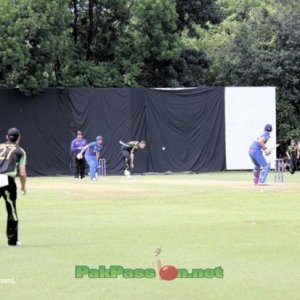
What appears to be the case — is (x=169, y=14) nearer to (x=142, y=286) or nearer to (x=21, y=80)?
(x=21, y=80)

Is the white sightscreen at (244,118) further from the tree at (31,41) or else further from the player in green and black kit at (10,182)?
the player in green and black kit at (10,182)

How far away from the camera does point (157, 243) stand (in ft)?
40.1

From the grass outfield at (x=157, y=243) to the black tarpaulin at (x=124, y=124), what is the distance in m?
17.0

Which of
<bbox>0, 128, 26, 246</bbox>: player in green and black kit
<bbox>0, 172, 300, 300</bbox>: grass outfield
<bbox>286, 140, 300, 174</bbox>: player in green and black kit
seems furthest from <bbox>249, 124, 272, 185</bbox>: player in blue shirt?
<bbox>0, 128, 26, 246</bbox>: player in green and black kit

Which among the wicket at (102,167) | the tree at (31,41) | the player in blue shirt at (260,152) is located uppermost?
the tree at (31,41)

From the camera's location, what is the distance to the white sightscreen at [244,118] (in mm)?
39938

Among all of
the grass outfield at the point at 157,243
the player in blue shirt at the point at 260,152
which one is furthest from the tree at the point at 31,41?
the grass outfield at the point at 157,243

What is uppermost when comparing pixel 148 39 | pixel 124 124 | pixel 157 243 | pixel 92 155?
pixel 148 39

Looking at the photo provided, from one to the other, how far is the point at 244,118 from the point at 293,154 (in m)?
3.18

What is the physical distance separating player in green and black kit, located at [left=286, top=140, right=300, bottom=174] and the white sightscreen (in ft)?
3.50

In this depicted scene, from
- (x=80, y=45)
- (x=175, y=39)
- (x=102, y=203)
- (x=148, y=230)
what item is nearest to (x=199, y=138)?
(x=175, y=39)

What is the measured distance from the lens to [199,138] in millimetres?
40406

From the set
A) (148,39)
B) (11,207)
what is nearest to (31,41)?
(148,39)

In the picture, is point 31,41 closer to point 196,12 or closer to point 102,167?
point 102,167
